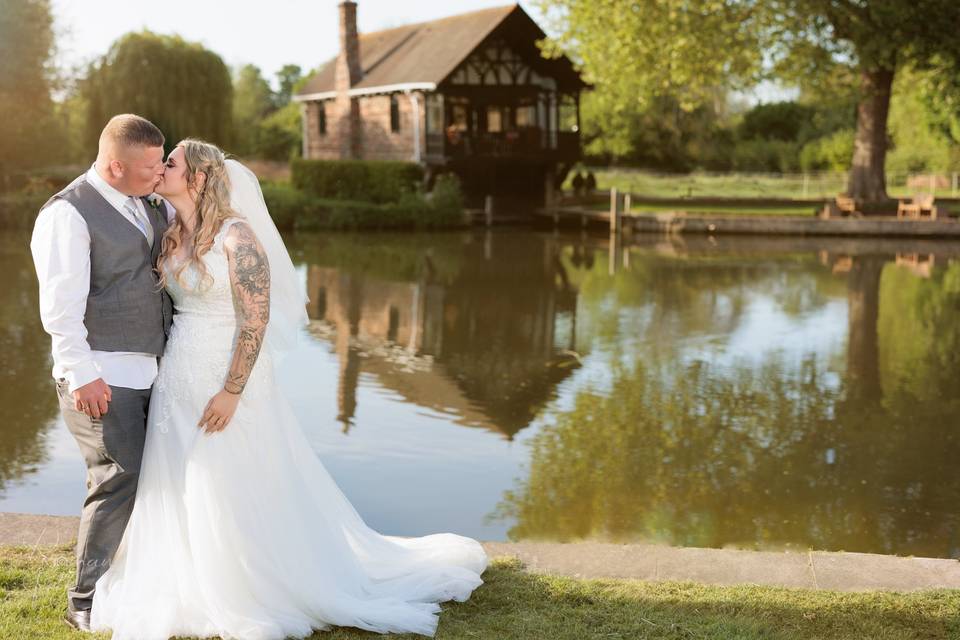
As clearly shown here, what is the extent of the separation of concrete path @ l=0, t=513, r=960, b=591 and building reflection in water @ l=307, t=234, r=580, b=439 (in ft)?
14.0

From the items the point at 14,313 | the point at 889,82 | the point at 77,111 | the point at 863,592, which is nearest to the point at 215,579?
the point at 863,592

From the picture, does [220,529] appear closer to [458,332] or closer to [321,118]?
[458,332]

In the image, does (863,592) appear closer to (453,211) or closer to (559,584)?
(559,584)

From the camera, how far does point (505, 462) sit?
8.67 metres

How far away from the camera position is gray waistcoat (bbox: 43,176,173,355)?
4059 mm

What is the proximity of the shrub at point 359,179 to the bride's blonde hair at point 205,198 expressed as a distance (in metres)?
28.7

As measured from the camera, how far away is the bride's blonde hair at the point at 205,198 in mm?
4180

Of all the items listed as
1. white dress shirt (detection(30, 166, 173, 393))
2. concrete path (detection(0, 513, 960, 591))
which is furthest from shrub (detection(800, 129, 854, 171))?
white dress shirt (detection(30, 166, 173, 393))

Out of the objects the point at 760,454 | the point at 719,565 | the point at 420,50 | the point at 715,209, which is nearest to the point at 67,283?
the point at 719,565

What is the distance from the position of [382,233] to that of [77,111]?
2118 cm

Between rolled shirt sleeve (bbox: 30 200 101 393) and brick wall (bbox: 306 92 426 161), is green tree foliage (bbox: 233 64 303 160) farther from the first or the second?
rolled shirt sleeve (bbox: 30 200 101 393)

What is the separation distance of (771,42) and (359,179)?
13723 mm

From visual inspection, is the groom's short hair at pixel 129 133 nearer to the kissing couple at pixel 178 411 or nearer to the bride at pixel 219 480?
the kissing couple at pixel 178 411

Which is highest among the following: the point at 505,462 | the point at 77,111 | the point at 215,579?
the point at 77,111
